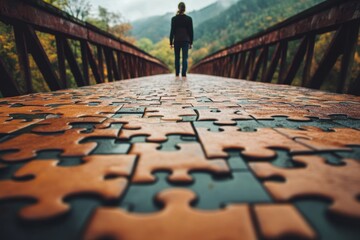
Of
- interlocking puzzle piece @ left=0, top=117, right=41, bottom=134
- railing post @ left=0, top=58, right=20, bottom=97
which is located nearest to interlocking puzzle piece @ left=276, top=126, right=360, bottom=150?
interlocking puzzle piece @ left=0, top=117, right=41, bottom=134

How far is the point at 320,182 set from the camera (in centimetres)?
90

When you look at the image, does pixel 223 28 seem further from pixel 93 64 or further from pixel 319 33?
pixel 319 33

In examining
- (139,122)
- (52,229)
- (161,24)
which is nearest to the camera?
(52,229)

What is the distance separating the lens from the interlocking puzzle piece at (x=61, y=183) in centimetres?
76

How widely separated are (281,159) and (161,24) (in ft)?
641

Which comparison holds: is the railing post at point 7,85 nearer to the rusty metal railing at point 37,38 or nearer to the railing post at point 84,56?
the rusty metal railing at point 37,38

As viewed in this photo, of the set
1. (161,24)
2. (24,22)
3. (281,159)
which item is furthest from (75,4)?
(161,24)

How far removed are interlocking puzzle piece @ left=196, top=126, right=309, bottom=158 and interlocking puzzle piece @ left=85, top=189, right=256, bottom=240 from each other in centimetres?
44

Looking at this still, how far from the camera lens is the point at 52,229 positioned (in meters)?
0.67

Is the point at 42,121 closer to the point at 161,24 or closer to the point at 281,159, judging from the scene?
the point at 281,159

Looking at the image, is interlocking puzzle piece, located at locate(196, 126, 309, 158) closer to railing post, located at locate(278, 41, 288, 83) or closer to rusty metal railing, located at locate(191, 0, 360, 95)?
rusty metal railing, located at locate(191, 0, 360, 95)

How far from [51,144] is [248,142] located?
3.50ft

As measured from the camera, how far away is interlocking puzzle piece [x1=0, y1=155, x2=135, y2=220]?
2.49ft

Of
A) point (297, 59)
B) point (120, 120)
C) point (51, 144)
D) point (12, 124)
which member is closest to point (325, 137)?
point (120, 120)
